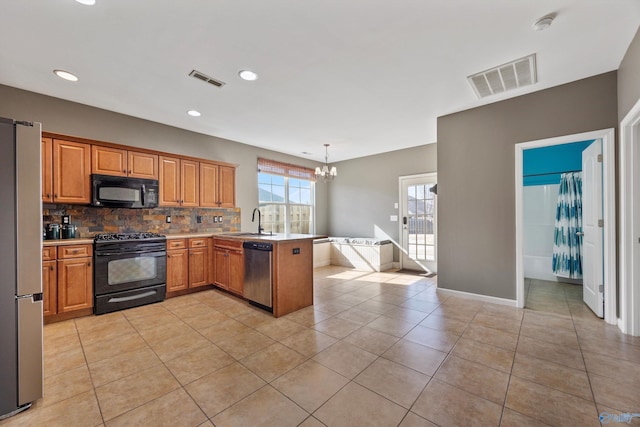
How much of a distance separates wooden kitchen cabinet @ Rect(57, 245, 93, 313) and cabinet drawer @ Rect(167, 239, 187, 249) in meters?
0.88

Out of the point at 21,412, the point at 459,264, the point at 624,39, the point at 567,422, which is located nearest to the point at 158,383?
the point at 21,412

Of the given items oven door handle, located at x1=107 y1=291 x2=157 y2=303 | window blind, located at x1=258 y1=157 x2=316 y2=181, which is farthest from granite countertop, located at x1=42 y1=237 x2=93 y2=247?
window blind, located at x1=258 y1=157 x2=316 y2=181

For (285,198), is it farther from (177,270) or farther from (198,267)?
(177,270)

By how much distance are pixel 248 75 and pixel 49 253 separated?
9.52ft

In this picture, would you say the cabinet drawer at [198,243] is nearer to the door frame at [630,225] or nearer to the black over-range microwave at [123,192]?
the black over-range microwave at [123,192]

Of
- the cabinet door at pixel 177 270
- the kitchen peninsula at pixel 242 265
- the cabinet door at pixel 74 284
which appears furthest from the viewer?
the cabinet door at pixel 177 270

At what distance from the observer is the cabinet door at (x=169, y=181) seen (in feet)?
13.1

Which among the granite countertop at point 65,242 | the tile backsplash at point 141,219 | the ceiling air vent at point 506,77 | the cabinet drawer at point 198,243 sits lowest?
the cabinet drawer at point 198,243

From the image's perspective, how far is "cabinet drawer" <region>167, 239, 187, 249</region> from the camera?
3.83 m

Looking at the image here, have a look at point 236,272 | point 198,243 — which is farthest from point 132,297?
point 236,272

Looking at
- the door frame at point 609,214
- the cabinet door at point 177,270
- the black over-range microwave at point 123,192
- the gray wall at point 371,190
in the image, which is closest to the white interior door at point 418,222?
the gray wall at point 371,190

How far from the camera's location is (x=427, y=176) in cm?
550

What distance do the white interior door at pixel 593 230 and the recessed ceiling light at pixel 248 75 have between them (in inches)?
150

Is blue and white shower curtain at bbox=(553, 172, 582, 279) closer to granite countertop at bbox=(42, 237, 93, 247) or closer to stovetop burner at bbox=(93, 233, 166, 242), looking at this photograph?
stovetop burner at bbox=(93, 233, 166, 242)
